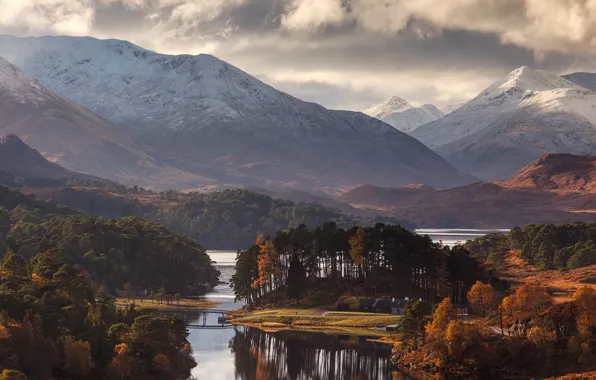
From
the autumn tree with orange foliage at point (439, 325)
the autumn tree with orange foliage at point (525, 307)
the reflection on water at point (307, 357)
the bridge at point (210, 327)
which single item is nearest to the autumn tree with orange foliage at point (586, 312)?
the autumn tree with orange foliage at point (525, 307)

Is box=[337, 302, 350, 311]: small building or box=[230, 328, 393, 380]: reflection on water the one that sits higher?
box=[337, 302, 350, 311]: small building

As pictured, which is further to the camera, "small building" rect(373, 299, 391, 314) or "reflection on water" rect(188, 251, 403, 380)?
"small building" rect(373, 299, 391, 314)

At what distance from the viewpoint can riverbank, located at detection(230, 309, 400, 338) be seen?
7082 inches

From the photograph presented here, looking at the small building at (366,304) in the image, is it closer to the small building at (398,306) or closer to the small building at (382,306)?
the small building at (382,306)

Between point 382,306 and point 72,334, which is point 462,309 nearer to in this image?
point 382,306

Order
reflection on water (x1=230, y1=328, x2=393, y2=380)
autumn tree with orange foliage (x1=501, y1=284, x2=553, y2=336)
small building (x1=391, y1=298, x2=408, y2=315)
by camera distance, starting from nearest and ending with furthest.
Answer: reflection on water (x1=230, y1=328, x2=393, y2=380)
autumn tree with orange foliage (x1=501, y1=284, x2=553, y2=336)
small building (x1=391, y1=298, x2=408, y2=315)

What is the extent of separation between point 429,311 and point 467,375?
35.0 m

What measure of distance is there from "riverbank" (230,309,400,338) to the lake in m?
5.15

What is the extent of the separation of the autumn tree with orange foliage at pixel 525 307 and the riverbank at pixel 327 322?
25.9m

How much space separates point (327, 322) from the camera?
609 feet

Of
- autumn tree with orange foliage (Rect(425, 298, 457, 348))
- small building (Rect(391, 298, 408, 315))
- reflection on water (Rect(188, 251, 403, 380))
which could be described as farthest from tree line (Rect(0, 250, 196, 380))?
small building (Rect(391, 298, 408, 315))

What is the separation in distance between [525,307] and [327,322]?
46.3 metres

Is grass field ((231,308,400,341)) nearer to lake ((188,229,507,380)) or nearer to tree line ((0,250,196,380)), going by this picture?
lake ((188,229,507,380))

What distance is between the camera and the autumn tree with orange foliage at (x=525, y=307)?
475 feet
